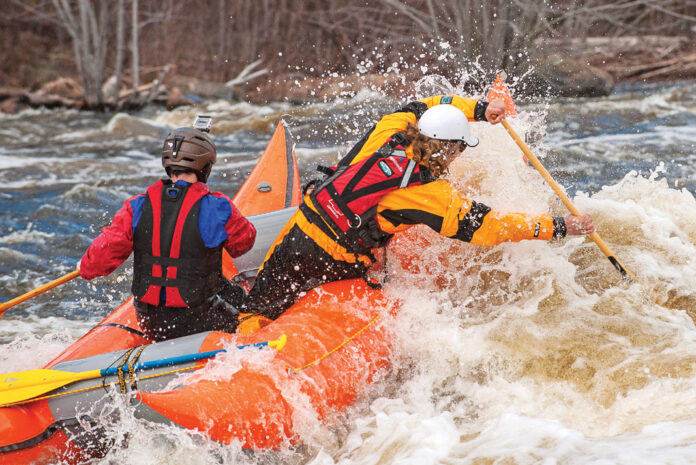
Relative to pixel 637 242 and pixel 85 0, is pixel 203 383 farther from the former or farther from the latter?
pixel 85 0

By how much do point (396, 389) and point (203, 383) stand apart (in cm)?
96

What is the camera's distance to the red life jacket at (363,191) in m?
3.19

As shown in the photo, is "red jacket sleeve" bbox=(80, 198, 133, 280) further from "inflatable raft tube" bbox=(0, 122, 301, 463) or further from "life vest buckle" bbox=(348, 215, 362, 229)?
"life vest buckle" bbox=(348, 215, 362, 229)

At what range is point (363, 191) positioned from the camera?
3.24 meters

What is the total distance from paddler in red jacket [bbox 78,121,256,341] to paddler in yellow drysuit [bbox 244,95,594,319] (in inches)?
14.7

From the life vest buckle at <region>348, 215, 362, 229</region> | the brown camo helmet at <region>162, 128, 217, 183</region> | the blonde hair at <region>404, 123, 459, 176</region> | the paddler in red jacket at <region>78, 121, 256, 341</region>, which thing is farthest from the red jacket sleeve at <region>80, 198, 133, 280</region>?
the blonde hair at <region>404, 123, 459, 176</region>

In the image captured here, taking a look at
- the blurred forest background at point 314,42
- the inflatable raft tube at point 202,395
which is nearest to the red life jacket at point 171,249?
the inflatable raft tube at point 202,395

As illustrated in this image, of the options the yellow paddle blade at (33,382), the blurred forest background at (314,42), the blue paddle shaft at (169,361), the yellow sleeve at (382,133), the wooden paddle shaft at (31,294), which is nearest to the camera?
the yellow paddle blade at (33,382)

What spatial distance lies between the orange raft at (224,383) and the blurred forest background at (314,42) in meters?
7.46

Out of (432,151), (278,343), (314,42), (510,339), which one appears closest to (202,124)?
(432,151)

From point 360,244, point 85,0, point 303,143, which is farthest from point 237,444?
point 85,0

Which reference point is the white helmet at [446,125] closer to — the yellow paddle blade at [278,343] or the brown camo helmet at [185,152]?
the brown camo helmet at [185,152]

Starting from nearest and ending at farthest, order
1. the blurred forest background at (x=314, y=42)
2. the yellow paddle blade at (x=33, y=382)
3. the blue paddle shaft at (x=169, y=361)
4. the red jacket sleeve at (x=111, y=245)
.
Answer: the yellow paddle blade at (x=33, y=382), the blue paddle shaft at (x=169, y=361), the red jacket sleeve at (x=111, y=245), the blurred forest background at (x=314, y=42)

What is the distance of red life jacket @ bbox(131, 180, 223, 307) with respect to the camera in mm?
3006
